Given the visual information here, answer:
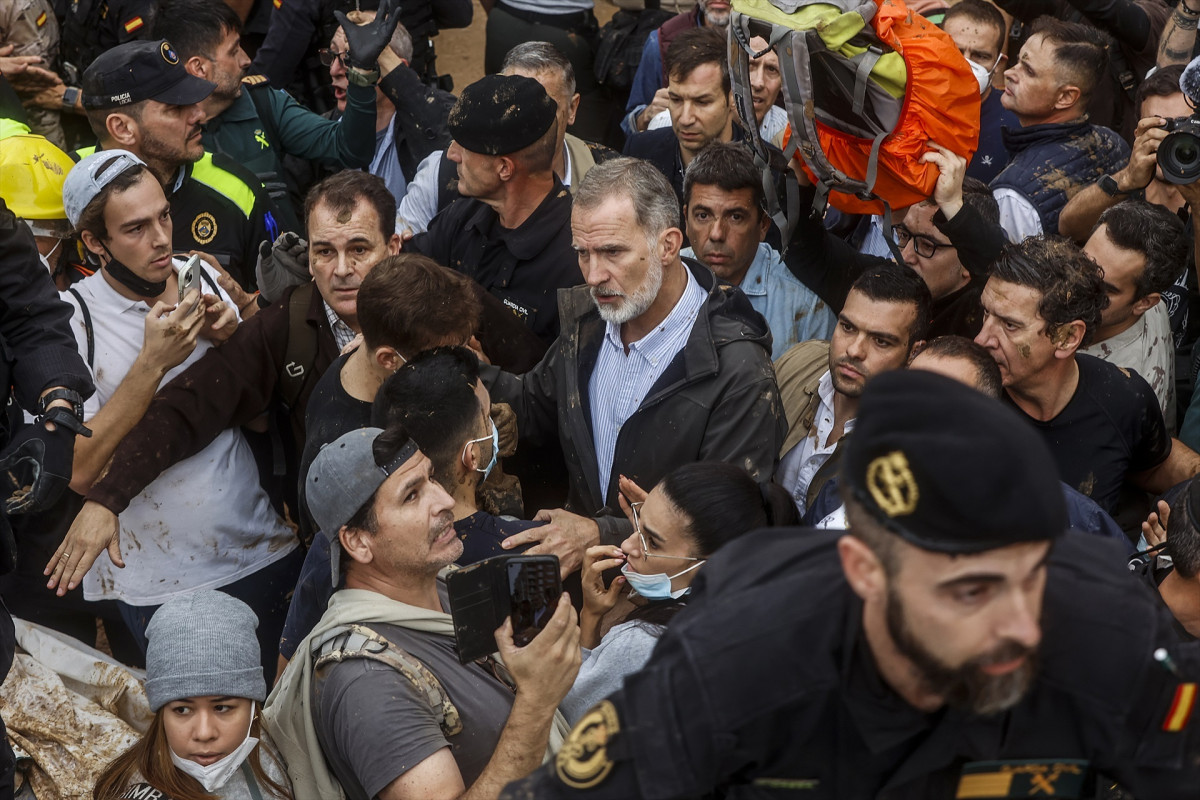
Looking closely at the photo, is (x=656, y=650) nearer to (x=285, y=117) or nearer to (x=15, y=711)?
(x=15, y=711)

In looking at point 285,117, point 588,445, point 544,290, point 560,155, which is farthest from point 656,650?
point 285,117

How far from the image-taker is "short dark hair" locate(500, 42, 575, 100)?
539cm

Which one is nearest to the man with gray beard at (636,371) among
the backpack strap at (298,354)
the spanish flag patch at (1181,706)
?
the backpack strap at (298,354)

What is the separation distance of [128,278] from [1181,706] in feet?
11.1

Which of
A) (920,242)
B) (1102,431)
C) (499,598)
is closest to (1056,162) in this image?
(920,242)

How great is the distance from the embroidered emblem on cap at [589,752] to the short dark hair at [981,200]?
2522mm

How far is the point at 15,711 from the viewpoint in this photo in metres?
3.57

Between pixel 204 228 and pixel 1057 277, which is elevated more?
pixel 1057 277

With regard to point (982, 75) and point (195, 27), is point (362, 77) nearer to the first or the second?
point (195, 27)

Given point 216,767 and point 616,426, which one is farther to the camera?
Result: point 616,426

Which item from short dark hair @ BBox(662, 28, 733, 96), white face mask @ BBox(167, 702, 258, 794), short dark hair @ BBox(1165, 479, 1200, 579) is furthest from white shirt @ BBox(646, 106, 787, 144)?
white face mask @ BBox(167, 702, 258, 794)

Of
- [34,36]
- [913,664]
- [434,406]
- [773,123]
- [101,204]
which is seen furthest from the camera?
[34,36]

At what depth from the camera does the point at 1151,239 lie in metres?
3.88

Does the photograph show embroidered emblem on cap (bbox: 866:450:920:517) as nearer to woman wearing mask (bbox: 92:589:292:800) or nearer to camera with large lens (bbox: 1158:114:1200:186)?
woman wearing mask (bbox: 92:589:292:800)
